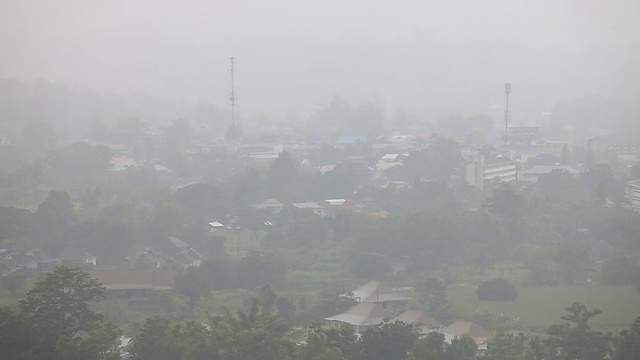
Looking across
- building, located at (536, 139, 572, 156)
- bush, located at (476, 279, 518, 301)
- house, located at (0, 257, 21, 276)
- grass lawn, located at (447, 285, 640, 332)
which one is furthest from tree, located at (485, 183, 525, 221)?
building, located at (536, 139, 572, 156)

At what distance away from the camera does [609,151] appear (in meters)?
19.5

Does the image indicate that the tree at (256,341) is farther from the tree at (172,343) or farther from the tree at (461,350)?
the tree at (461,350)

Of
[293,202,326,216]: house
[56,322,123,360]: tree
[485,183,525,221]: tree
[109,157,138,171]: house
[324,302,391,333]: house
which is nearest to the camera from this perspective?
[56,322,123,360]: tree

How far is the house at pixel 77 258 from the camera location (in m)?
10.3

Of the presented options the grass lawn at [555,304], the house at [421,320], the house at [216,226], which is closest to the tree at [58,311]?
the house at [421,320]

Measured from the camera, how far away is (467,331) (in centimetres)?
789

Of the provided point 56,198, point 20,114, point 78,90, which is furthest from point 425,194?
point 78,90

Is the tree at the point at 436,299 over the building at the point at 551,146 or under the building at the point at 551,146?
under

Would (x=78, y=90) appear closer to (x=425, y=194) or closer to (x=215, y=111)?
(x=215, y=111)

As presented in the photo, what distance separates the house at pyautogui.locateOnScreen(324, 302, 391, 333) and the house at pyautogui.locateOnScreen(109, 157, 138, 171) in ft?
31.4

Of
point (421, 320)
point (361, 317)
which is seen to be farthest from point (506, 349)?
point (361, 317)

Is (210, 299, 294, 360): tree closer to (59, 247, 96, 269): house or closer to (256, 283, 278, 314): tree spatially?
(256, 283, 278, 314): tree

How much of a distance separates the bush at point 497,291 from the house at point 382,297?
671mm

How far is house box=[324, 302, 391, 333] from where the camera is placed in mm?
8141
